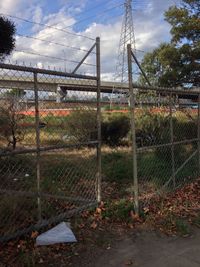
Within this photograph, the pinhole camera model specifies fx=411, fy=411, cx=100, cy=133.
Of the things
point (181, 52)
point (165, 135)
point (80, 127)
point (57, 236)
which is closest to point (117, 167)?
point (165, 135)

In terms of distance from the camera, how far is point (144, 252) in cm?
480

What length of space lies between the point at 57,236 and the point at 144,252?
104cm

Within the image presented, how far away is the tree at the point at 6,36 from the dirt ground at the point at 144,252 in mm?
3664

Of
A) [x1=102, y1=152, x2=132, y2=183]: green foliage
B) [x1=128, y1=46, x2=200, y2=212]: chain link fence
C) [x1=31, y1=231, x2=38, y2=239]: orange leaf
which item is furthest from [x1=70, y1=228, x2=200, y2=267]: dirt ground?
[x1=102, y1=152, x2=132, y2=183]: green foliage

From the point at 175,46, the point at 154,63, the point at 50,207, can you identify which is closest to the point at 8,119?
the point at 50,207

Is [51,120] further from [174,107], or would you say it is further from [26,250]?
[174,107]

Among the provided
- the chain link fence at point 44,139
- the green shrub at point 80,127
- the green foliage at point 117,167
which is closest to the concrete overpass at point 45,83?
the chain link fence at point 44,139

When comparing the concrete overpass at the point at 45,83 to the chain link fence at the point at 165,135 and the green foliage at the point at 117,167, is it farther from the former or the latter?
the green foliage at the point at 117,167

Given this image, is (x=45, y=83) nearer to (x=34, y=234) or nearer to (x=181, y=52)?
(x=34, y=234)

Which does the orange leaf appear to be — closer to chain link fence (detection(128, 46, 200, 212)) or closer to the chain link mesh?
the chain link mesh

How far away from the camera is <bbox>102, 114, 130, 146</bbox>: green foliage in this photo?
1441cm

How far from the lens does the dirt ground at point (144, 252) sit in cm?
447

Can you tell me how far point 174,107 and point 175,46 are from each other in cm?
1750

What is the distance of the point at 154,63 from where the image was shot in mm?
32438
